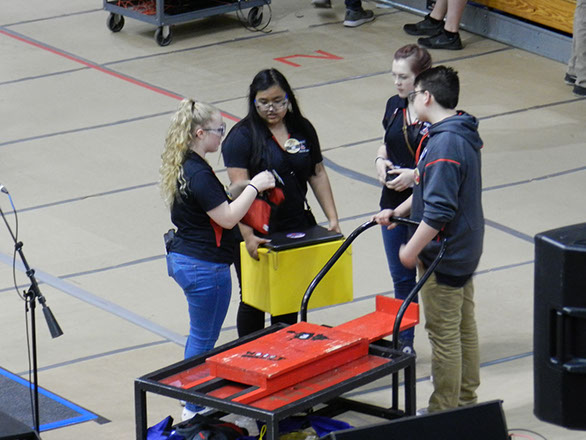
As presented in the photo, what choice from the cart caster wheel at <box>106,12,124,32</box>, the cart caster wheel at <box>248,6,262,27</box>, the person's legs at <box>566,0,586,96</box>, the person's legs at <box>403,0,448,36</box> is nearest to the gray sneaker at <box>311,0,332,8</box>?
the cart caster wheel at <box>248,6,262,27</box>

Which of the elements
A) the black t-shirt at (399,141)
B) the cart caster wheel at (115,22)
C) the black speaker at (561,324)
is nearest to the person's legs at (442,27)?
the cart caster wheel at (115,22)

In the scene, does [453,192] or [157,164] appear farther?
[157,164]

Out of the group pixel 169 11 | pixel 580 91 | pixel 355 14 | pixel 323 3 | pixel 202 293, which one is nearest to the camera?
pixel 202 293

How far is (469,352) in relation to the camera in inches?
231

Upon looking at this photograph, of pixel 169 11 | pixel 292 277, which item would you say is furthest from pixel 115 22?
pixel 292 277

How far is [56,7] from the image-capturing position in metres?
14.2

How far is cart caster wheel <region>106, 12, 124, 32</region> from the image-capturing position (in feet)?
42.9

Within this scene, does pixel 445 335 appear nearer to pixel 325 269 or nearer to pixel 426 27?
pixel 325 269

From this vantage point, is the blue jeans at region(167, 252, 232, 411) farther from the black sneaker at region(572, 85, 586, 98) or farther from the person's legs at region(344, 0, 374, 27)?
the person's legs at region(344, 0, 374, 27)

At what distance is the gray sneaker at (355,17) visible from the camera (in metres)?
13.0

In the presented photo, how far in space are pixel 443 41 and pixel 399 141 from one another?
245 inches

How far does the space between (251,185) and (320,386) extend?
4.39 ft

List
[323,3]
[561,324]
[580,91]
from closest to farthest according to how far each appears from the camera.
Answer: [561,324] → [580,91] → [323,3]

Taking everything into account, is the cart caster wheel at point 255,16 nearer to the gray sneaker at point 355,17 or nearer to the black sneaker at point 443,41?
the gray sneaker at point 355,17
